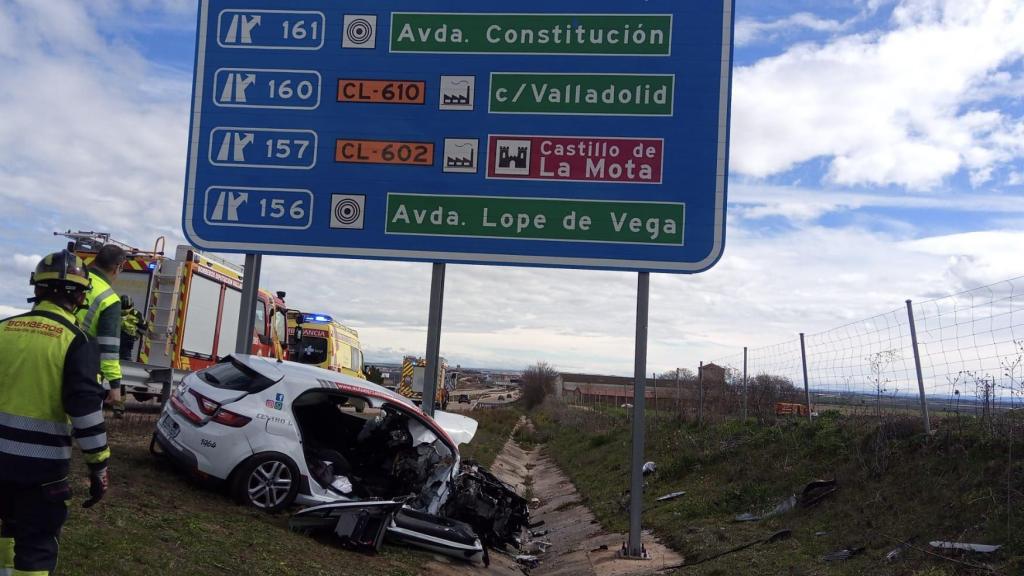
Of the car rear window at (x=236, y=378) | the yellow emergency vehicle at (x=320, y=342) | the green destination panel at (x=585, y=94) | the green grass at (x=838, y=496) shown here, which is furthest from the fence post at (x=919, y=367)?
the yellow emergency vehicle at (x=320, y=342)

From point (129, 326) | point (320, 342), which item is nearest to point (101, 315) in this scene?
point (129, 326)

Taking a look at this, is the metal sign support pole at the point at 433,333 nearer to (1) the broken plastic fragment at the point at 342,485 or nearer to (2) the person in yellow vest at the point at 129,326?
(1) the broken plastic fragment at the point at 342,485

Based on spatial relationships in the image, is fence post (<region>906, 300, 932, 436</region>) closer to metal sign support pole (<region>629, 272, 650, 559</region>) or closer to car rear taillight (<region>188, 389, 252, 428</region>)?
metal sign support pole (<region>629, 272, 650, 559</region>)

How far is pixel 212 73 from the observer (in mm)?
10719

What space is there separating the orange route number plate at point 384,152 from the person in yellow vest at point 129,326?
326 centimetres

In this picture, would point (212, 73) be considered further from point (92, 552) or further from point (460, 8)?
point (92, 552)

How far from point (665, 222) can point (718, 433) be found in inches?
237

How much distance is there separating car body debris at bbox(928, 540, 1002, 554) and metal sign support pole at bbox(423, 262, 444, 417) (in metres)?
5.86

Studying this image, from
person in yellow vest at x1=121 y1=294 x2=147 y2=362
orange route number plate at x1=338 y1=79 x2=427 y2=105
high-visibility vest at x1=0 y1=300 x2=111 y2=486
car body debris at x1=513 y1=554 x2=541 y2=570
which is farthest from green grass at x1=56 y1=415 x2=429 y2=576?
orange route number plate at x1=338 y1=79 x2=427 y2=105

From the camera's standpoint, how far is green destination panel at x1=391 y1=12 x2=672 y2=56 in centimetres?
1016

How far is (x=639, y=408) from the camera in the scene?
392 inches

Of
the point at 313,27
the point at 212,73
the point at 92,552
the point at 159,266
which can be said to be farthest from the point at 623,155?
the point at 159,266

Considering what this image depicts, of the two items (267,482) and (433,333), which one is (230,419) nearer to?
(267,482)

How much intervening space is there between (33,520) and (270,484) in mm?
4269
